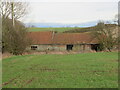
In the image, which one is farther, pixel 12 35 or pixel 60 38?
pixel 60 38

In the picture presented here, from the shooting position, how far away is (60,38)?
40000 millimetres

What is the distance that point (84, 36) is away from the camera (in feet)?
134

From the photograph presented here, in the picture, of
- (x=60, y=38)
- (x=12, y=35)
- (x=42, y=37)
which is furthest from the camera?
(x=42, y=37)

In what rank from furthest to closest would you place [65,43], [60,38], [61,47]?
1. [60,38]
2. [61,47]
3. [65,43]

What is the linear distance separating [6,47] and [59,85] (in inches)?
803

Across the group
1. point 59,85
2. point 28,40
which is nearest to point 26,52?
point 28,40

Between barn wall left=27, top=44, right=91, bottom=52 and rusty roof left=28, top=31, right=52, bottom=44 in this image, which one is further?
rusty roof left=28, top=31, right=52, bottom=44

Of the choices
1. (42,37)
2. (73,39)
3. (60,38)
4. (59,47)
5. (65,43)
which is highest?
(42,37)

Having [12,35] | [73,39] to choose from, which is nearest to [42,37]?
[73,39]

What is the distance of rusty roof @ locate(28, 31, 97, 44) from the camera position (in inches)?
1505

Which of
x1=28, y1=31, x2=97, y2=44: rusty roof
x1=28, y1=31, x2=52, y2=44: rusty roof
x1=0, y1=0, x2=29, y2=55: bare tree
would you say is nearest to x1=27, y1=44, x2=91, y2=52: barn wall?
x1=28, y1=31, x2=97, y2=44: rusty roof

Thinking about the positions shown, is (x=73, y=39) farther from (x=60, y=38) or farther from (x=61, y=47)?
(x=61, y=47)

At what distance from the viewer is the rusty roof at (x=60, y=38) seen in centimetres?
3822

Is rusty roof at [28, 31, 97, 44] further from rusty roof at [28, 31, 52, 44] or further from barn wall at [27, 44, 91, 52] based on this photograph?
barn wall at [27, 44, 91, 52]
